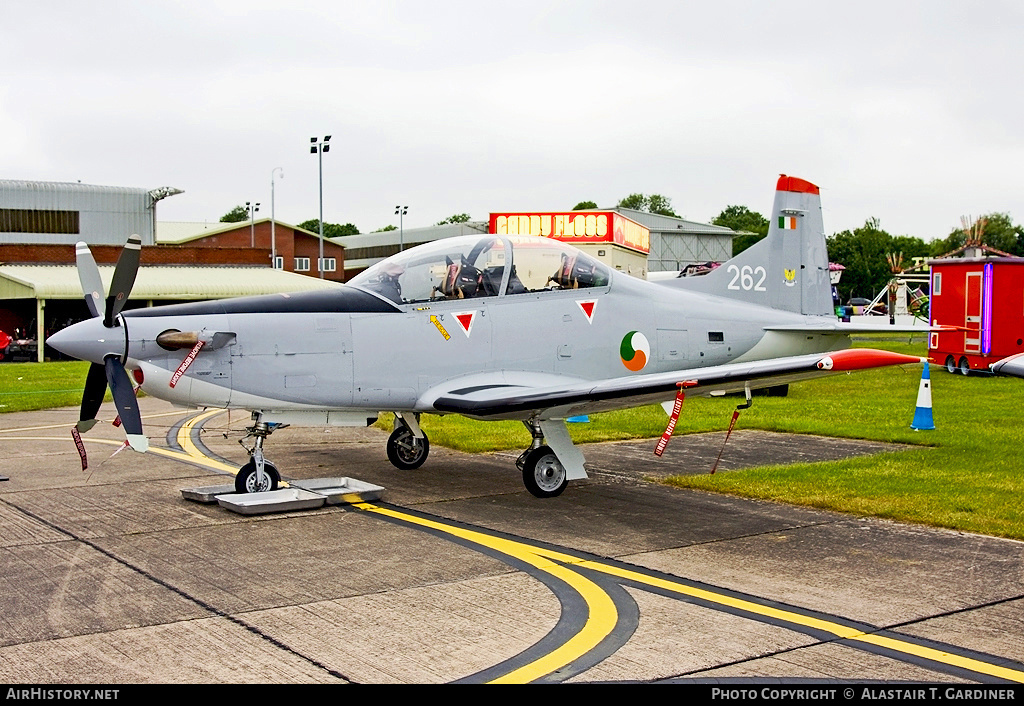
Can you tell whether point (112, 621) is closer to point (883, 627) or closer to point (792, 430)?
point (883, 627)

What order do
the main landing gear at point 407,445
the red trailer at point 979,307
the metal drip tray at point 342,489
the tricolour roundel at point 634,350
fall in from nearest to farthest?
the metal drip tray at point 342,489 < the tricolour roundel at point 634,350 < the main landing gear at point 407,445 < the red trailer at point 979,307

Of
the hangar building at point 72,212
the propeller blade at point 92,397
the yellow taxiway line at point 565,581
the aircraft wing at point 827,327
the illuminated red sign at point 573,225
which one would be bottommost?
the yellow taxiway line at point 565,581

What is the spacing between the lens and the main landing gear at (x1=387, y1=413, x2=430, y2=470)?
12805mm

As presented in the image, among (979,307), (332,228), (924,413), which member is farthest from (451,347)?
(332,228)

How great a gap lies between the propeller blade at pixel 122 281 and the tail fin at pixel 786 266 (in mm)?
6635

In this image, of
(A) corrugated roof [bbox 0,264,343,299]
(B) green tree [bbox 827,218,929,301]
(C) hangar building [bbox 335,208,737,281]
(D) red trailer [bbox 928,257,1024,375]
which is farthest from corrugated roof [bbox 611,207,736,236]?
(D) red trailer [bbox 928,257,1024,375]

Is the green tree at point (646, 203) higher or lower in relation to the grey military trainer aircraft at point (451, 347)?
higher

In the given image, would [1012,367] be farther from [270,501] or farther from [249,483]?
[249,483]

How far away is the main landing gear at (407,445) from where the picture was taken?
12805 mm

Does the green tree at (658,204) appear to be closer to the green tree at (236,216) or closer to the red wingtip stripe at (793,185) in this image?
the green tree at (236,216)

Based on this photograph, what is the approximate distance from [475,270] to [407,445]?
2.99 metres

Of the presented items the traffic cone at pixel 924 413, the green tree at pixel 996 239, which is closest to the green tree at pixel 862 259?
the green tree at pixel 996 239

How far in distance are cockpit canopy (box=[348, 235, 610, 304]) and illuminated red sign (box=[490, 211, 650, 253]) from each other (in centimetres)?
2560

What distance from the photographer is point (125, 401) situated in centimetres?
927
